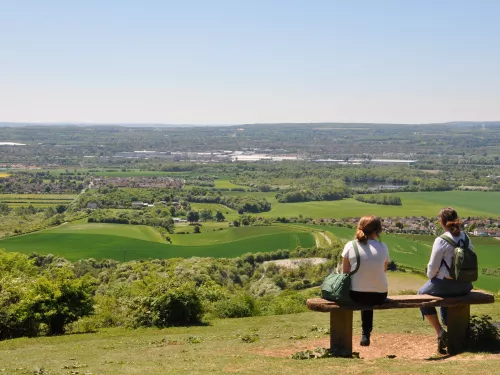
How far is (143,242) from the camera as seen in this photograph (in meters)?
78.6

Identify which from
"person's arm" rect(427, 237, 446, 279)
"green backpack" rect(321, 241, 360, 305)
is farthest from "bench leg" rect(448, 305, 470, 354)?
"green backpack" rect(321, 241, 360, 305)

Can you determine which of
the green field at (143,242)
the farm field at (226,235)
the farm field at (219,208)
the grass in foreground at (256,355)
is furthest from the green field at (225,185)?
the grass in foreground at (256,355)

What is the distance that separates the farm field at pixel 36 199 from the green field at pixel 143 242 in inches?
1456

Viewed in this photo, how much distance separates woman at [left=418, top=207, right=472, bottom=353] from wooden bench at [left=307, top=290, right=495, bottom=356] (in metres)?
0.14

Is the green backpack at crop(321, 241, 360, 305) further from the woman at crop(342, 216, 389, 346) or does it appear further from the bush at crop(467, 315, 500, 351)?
the bush at crop(467, 315, 500, 351)

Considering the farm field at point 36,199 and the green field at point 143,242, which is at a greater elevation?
the green field at point 143,242

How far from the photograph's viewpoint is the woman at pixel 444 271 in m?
11.0

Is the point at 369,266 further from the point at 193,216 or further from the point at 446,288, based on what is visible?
the point at 193,216

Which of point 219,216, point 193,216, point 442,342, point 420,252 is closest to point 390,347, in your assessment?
point 442,342

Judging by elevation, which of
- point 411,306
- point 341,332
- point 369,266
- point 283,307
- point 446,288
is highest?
point 369,266

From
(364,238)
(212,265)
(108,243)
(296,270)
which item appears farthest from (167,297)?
(108,243)

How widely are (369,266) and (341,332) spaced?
1.70 metres

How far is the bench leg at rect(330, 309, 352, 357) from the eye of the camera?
11250mm

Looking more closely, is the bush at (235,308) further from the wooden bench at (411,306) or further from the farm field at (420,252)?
the farm field at (420,252)
